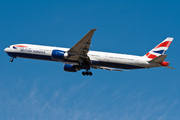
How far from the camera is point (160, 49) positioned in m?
45.7

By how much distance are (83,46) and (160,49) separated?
14.7 metres

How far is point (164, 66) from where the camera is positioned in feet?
140

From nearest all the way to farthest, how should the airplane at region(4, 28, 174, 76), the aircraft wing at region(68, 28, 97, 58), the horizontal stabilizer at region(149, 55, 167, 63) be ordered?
the aircraft wing at region(68, 28, 97, 58) < the horizontal stabilizer at region(149, 55, 167, 63) < the airplane at region(4, 28, 174, 76)

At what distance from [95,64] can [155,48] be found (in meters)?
11.6

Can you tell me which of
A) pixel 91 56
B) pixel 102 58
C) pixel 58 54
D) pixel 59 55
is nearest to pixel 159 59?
pixel 102 58

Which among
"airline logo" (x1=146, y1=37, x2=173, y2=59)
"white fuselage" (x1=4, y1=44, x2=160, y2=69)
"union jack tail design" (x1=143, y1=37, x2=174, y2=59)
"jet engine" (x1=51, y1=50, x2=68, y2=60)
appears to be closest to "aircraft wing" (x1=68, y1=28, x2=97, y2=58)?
"jet engine" (x1=51, y1=50, x2=68, y2=60)

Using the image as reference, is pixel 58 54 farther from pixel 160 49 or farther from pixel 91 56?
pixel 160 49

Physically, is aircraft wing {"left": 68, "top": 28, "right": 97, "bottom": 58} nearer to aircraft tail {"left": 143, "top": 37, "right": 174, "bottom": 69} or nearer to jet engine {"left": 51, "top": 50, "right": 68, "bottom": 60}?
jet engine {"left": 51, "top": 50, "right": 68, "bottom": 60}

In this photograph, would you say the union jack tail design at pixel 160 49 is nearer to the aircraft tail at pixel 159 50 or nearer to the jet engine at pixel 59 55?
the aircraft tail at pixel 159 50

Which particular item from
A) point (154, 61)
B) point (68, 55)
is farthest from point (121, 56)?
point (68, 55)

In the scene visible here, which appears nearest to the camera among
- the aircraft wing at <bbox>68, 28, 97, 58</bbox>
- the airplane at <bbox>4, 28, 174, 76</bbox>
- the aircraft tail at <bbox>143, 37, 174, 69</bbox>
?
the aircraft wing at <bbox>68, 28, 97, 58</bbox>

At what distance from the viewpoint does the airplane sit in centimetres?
4253

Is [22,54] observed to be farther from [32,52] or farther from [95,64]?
[95,64]

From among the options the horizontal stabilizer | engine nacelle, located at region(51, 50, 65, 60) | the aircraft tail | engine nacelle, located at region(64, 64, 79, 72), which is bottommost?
engine nacelle, located at region(51, 50, 65, 60)
